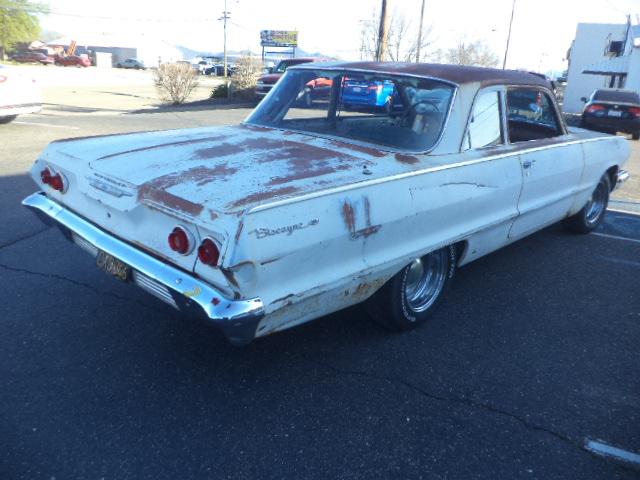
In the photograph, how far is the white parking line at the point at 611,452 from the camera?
254 centimetres

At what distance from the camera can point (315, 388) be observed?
293 cm

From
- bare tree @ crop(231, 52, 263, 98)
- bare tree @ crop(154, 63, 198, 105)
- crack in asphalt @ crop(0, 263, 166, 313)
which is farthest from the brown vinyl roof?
bare tree @ crop(231, 52, 263, 98)

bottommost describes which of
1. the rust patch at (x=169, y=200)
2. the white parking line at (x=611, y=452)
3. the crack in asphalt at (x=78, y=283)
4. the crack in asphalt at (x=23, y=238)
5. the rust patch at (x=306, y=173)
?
the white parking line at (x=611, y=452)

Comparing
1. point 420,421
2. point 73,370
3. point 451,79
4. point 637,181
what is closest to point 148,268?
point 73,370

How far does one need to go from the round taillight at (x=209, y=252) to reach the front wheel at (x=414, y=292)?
48.5 inches

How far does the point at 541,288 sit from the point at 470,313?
891 mm

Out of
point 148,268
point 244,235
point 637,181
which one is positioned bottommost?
point 637,181

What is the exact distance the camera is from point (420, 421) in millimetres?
2707

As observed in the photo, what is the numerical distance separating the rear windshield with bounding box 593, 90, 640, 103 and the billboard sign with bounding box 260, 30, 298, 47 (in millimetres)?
32931

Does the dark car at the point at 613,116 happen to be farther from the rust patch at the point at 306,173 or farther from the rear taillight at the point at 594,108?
the rust patch at the point at 306,173

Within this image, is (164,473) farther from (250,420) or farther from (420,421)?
(420,421)

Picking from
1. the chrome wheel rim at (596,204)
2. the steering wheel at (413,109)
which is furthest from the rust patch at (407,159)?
the chrome wheel rim at (596,204)

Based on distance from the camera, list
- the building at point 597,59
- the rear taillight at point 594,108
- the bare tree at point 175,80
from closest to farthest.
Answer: the rear taillight at point 594,108, the bare tree at point 175,80, the building at point 597,59

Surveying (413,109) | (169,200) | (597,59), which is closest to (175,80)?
(413,109)
